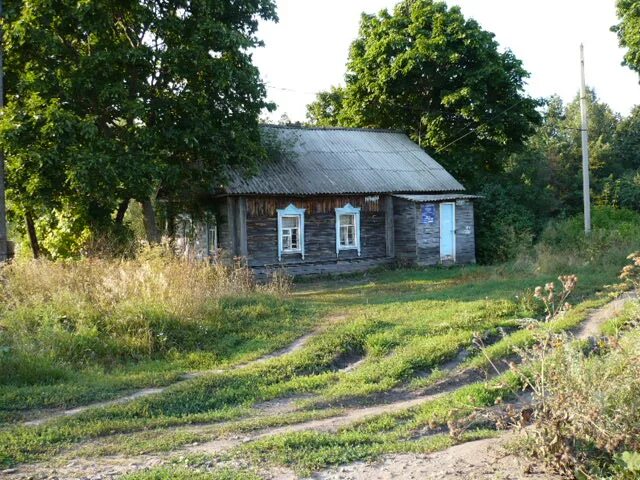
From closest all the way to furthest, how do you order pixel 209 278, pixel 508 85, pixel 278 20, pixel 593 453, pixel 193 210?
pixel 593 453 < pixel 209 278 < pixel 278 20 < pixel 193 210 < pixel 508 85

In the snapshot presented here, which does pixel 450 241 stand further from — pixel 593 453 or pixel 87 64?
pixel 593 453

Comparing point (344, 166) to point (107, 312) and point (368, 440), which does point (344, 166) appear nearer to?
point (107, 312)

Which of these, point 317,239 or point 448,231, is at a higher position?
point 448,231

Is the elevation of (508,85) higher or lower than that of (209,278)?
higher

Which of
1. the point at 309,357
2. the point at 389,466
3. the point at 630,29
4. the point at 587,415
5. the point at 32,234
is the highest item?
the point at 630,29

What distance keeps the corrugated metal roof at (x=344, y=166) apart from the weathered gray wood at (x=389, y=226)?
19.2 inches

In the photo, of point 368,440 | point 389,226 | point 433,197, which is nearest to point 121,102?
point 389,226

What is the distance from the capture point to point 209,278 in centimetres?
1290

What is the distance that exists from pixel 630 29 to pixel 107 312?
2463 cm

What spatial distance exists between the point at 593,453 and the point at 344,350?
16.2 ft

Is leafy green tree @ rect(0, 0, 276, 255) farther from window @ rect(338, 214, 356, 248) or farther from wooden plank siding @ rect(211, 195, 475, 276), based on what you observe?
window @ rect(338, 214, 356, 248)

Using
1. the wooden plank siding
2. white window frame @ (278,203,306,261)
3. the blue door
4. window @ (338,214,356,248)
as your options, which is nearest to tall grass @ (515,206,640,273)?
the blue door

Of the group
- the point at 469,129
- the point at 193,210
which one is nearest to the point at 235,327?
the point at 193,210

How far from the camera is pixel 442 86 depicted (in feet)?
87.4
